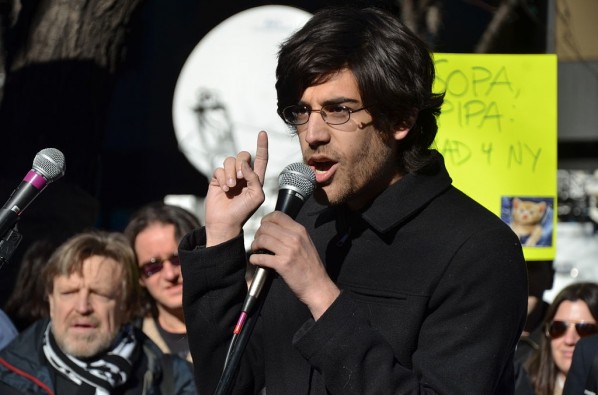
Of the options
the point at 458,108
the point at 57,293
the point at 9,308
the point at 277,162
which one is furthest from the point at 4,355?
the point at 277,162

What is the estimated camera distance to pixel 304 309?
2.98 meters

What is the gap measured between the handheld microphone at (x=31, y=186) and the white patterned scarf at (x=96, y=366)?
186 centimetres

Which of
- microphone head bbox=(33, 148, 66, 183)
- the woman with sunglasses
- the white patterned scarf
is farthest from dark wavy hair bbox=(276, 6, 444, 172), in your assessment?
the woman with sunglasses

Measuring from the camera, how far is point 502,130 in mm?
5105

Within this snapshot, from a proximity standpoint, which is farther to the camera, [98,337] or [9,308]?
[9,308]

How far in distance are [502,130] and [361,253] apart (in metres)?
2.35

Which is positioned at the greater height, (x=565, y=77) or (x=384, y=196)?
(x=565, y=77)

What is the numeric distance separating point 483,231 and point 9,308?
3.08m

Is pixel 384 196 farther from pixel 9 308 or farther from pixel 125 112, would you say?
pixel 125 112

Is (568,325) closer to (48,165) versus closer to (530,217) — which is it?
(530,217)

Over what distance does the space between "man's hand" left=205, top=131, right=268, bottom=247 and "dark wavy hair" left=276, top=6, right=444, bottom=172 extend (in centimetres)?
24

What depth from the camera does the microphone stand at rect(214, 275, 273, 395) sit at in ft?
8.16

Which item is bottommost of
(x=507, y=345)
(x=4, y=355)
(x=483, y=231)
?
(x=4, y=355)

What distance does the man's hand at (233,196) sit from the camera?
9.23ft
